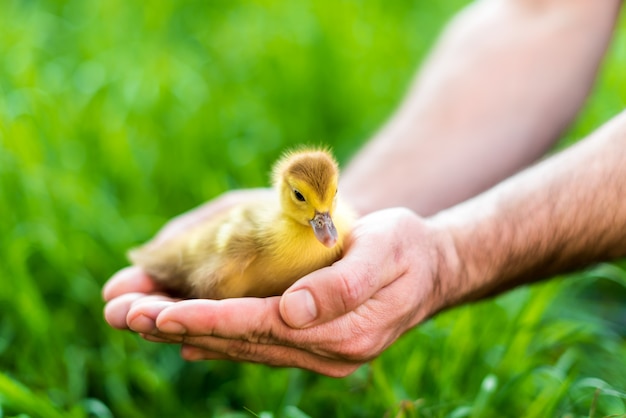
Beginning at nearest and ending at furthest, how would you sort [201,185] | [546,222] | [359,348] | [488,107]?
[359,348] → [546,222] → [488,107] → [201,185]

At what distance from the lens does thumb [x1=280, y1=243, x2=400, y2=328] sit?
146 centimetres

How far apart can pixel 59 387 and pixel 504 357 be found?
125 cm

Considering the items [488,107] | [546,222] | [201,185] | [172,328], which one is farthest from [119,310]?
[488,107]

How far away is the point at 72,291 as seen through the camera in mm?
2449

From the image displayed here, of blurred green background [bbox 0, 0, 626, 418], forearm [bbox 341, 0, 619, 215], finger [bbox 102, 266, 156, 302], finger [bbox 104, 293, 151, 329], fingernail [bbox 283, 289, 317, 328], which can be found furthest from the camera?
forearm [bbox 341, 0, 619, 215]

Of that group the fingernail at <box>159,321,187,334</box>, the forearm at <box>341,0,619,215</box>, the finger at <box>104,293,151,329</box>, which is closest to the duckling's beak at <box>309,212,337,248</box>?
the fingernail at <box>159,321,187,334</box>

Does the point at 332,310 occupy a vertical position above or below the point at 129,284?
Result: below

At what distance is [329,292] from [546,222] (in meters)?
0.63

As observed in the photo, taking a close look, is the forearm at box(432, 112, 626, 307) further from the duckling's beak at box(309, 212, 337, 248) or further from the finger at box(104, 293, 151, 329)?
the finger at box(104, 293, 151, 329)

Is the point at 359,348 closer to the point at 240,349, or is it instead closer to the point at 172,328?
the point at 240,349

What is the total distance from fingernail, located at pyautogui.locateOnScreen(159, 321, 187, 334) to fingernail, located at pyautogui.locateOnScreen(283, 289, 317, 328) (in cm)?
20

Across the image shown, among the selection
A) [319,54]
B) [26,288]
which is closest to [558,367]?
[26,288]

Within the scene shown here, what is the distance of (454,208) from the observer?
1.87 meters

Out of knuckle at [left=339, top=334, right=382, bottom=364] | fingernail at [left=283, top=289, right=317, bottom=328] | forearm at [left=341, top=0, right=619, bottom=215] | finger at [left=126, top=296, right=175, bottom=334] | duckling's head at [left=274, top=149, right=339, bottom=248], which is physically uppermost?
forearm at [left=341, top=0, right=619, bottom=215]
